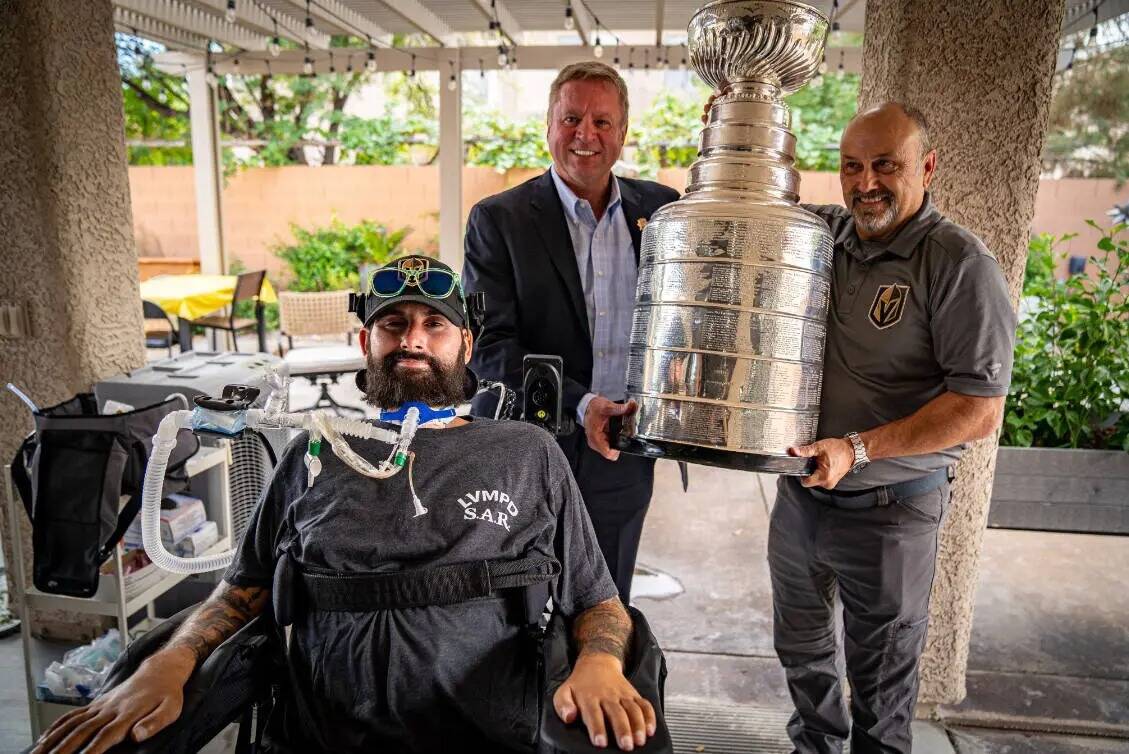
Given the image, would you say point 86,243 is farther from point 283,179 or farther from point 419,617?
point 283,179

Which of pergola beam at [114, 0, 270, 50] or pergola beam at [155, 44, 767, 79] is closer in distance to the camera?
pergola beam at [114, 0, 270, 50]

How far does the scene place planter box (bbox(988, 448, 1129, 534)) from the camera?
9.96 ft

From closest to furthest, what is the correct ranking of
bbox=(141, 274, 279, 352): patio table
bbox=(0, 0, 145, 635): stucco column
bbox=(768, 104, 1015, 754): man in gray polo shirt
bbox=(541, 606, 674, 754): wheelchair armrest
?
1. bbox=(541, 606, 674, 754): wheelchair armrest
2. bbox=(768, 104, 1015, 754): man in gray polo shirt
3. bbox=(0, 0, 145, 635): stucco column
4. bbox=(141, 274, 279, 352): patio table

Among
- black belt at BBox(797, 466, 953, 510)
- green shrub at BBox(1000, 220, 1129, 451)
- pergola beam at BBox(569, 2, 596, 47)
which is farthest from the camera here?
pergola beam at BBox(569, 2, 596, 47)

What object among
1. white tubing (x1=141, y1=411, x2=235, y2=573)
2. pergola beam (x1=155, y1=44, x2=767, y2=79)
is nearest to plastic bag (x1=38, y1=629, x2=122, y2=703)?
white tubing (x1=141, y1=411, x2=235, y2=573)

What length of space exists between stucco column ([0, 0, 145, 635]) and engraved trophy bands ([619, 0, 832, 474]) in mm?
2231

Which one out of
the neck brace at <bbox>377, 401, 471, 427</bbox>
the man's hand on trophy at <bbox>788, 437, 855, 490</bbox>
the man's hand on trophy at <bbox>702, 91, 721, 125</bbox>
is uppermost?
the man's hand on trophy at <bbox>702, 91, 721, 125</bbox>

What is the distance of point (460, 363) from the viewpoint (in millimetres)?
1697

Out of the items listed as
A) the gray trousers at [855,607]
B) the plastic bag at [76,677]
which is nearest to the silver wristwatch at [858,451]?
the gray trousers at [855,607]

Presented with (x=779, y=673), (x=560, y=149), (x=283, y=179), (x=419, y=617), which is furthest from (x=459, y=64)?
(x=419, y=617)

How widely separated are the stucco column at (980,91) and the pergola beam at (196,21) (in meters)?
6.31

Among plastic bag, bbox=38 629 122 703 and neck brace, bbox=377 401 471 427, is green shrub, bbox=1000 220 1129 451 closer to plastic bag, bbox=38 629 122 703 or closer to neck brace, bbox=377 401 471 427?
neck brace, bbox=377 401 471 427

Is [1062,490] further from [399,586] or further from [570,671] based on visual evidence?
[399,586]

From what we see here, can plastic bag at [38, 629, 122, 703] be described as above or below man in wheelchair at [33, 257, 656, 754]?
below
